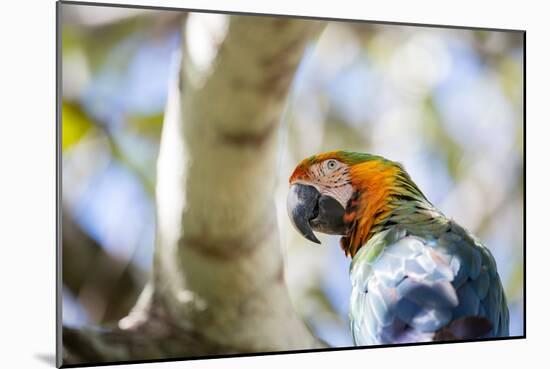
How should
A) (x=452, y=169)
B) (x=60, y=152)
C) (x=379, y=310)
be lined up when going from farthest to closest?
(x=452, y=169)
(x=379, y=310)
(x=60, y=152)

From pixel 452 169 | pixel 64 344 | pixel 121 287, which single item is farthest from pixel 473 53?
pixel 64 344

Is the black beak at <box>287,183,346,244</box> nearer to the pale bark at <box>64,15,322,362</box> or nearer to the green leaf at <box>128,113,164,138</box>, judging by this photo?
the pale bark at <box>64,15,322,362</box>

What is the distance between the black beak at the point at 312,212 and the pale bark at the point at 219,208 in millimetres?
86

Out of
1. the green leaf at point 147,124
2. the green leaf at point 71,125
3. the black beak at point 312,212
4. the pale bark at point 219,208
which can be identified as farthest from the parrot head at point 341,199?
the green leaf at point 71,125

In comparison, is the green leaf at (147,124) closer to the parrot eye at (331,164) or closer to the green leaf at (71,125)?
the green leaf at (71,125)

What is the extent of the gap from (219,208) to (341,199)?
1.52 feet

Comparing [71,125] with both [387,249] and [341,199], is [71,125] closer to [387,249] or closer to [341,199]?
[341,199]

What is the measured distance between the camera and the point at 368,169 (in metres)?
3.22

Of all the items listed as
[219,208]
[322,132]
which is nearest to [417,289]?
[322,132]

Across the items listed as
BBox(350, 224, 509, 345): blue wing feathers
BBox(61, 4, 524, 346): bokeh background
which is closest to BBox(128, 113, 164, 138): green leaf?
BBox(61, 4, 524, 346): bokeh background

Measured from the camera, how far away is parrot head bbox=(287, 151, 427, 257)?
3.16 metres

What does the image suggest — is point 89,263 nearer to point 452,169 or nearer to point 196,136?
point 196,136

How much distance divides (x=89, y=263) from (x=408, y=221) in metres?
1.16

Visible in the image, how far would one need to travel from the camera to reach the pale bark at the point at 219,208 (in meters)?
3.01
